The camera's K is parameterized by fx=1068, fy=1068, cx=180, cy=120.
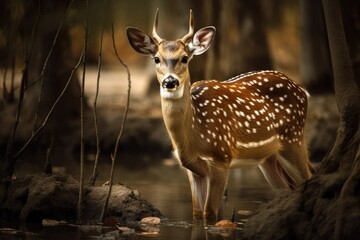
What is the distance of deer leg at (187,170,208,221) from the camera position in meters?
11.2

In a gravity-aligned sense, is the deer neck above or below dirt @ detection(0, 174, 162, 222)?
above

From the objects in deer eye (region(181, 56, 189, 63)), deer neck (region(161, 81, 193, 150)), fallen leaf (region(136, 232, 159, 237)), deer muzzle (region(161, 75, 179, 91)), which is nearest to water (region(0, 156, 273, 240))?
fallen leaf (region(136, 232, 159, 237))

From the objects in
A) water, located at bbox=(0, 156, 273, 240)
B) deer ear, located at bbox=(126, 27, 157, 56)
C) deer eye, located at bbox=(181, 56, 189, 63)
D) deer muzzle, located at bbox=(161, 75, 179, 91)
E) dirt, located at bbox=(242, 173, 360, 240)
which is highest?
deer ear, located at bbox=(126, 27, 157, 56)

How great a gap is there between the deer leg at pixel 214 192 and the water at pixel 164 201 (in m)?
0.19

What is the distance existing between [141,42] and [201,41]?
665 mm

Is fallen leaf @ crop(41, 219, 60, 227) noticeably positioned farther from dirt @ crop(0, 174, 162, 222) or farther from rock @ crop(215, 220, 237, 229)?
rock @ crop(215, 220, 237, 229)

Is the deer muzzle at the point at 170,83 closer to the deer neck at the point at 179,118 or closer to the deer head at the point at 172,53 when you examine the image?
the deer head at the point at 172,53

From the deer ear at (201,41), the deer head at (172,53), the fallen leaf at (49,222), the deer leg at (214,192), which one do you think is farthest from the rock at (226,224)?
the deer ear at (201,41)

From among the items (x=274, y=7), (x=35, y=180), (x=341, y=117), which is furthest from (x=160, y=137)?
(x=274, y=7)

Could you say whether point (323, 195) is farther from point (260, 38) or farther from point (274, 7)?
point (274, 7)

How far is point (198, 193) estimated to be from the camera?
11.3 meters

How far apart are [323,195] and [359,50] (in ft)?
29.4

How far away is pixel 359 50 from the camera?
17625 millimetres

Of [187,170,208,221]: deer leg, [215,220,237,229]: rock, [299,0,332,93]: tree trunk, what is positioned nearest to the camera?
[215,220,237,229]: rock
